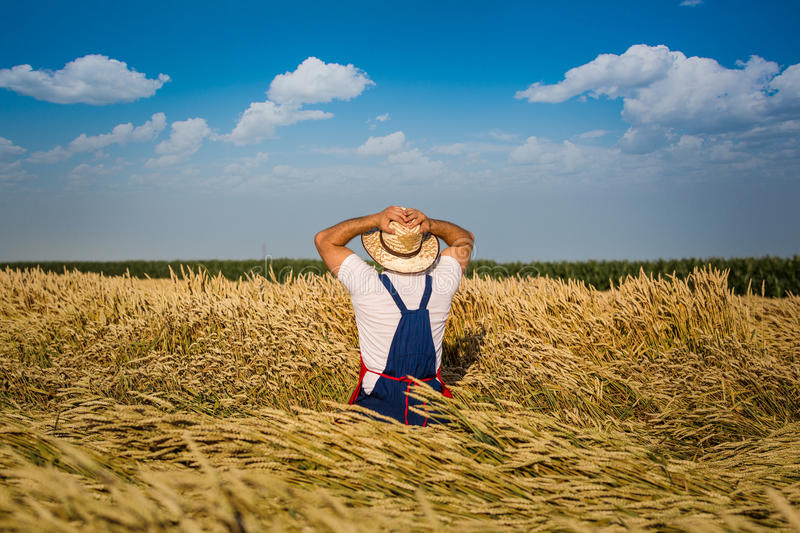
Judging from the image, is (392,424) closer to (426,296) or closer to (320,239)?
(426,296)

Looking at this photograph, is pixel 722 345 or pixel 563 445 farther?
pixel 722 345

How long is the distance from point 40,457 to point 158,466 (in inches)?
25.8

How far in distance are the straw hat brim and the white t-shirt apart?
0.15 feet

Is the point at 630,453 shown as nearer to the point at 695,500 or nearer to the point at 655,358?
the point at 695,500

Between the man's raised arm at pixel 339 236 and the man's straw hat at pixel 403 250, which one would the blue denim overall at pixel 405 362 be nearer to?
the man's straw hat at pixel 403 250

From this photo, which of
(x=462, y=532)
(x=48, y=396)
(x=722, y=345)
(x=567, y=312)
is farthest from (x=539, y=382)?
(x=48, y=396)

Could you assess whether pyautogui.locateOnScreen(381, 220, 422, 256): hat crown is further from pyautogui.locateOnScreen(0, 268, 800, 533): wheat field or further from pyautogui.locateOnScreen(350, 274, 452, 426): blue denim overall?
pyautogui.locateOnScreen(0, 268, 800, 533): wheat field

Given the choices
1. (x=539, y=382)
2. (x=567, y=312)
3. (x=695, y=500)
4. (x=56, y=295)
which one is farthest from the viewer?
(x=56, y=295)

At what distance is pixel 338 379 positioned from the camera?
4395 mm

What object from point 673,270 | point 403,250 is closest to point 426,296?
point 403,250

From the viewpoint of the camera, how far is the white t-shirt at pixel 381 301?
8.41ft

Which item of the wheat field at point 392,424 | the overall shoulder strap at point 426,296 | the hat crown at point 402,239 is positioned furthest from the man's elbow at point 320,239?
the wheat field at point 392,424

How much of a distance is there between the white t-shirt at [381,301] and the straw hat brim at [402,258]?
0.15 ft


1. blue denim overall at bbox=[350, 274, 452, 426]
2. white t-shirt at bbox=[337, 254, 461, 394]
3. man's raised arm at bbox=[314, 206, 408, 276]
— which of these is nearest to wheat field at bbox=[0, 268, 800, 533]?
blue denim overall at bbox=[350, 274, 452, 426]
